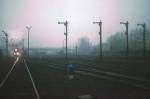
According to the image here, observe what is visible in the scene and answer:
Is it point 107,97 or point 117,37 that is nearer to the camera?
point 107,97

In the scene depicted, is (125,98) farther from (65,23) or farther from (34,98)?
(65,23)

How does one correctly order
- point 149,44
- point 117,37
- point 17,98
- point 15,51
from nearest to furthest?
1. point 17,98
2. point 15,51
3. point 149,44
4. point 117,37

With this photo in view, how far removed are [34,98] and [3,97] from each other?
1661mm

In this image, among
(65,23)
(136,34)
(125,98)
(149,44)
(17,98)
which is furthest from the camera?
(136,34)

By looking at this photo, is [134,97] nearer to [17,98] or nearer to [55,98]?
[55,98]

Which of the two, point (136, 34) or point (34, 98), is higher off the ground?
point (136, 34)

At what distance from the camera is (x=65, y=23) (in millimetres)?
63031

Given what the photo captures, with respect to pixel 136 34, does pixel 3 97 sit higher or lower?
lower

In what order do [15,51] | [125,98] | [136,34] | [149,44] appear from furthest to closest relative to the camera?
[136,34] → [149,44] → [15,51] → [125,98]

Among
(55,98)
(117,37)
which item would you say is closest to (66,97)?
(55,98)


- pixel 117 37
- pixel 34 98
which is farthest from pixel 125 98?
pixel 117 37

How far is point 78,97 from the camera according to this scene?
1255 centimetres

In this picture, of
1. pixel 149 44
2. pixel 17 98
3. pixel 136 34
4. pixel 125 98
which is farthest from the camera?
pixel 136 34

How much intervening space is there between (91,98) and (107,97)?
799mm
